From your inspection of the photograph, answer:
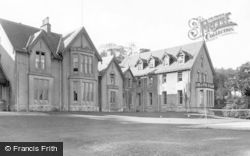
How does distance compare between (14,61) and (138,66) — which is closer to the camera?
(14,61)

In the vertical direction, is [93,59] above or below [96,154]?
above

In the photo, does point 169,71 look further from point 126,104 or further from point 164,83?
point 126,104

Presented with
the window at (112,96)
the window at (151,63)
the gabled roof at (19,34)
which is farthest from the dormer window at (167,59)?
the gabled roof at (19,34)

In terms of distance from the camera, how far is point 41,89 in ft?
109

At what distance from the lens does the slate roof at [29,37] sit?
1277 inches

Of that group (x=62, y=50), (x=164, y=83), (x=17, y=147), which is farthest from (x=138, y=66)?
(x=17, y=147)

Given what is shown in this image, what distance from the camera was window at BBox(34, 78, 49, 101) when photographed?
32.9m

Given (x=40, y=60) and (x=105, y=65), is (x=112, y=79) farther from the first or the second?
(x=40, y=60)

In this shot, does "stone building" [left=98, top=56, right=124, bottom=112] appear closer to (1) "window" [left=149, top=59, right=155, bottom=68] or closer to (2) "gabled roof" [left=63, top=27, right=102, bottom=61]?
(2) "gabled roof" [left=63, top=27, right=102, bottom=61]

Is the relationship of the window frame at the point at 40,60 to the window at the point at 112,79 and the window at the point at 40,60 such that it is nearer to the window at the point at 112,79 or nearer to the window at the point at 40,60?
the window at the point at 40,60

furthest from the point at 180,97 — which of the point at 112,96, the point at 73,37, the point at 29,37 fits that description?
the point at 29,37

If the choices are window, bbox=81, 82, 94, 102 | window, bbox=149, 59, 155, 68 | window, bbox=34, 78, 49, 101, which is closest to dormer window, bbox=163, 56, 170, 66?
window, bbox=149, 59, 155, 68

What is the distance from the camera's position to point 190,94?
47.5 meters

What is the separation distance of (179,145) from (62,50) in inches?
1026
